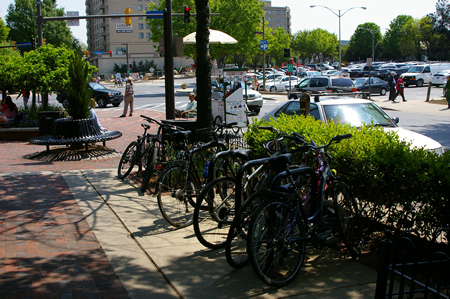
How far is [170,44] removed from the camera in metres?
10.9

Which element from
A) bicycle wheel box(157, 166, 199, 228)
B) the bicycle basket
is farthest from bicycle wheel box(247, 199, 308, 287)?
the bicycle basket

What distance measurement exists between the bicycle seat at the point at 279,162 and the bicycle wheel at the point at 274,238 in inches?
18.8

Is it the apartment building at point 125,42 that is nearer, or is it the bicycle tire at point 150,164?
the bicycle tire at point 150,164

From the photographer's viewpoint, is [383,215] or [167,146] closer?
[383,215]

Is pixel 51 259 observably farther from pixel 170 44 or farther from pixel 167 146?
pixel 170 44

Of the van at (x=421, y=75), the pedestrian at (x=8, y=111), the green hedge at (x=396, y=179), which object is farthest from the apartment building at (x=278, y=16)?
the green hedge at (x=396, y=179)

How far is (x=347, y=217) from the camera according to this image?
4859mm

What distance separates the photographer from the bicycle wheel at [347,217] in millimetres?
4738

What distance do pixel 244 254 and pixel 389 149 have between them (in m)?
1.92

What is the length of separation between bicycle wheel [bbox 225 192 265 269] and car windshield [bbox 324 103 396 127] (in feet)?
15.8

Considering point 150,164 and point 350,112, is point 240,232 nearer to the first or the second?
point 150,164

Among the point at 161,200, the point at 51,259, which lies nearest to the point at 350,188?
the point at 161,200

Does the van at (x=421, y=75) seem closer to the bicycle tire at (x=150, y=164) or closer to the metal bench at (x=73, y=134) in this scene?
the metal bench at (x=73, y=134)

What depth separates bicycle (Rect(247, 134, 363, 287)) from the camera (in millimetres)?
4137
